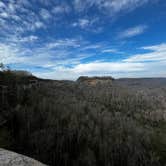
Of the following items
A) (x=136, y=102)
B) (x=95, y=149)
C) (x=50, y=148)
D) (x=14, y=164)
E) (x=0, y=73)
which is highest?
(x=0, y=73)

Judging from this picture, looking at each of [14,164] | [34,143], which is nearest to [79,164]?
[34,143]

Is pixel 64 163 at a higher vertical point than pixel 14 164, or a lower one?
lower

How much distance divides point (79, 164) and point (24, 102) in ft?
26.5

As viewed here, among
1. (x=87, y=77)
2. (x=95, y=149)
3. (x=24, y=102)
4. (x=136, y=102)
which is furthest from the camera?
(x=87, y=77)

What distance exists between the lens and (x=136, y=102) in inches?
2781

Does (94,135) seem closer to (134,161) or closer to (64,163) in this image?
(134,161)

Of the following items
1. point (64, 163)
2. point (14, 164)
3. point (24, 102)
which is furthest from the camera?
point (24, 102)

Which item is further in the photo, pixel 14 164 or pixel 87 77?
pixel 87 77

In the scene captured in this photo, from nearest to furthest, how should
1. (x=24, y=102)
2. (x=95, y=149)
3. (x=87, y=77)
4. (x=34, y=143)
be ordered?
(x=34, y=143)
(x=95, y=149)
(x=24, y=102)
(x=87, y=77)

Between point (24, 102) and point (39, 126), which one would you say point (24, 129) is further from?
point (24, 102)

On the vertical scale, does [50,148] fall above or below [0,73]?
below

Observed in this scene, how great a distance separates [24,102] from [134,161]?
37.7 ft

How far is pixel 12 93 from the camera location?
15.8m

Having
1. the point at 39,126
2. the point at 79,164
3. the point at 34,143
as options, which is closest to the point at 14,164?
the point at 34,143
